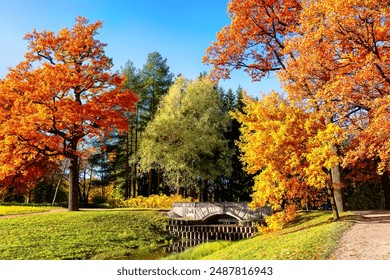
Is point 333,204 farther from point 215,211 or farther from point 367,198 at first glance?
point 367,198

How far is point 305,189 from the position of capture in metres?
14.4

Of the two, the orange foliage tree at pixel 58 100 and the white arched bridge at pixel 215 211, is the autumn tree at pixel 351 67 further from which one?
the orange foliage tree at pixel 58 100

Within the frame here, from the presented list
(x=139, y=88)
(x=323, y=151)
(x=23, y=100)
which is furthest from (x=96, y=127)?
(x=323, y=151)

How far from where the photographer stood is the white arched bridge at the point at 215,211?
21750mm

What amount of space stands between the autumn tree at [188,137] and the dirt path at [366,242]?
632 inches

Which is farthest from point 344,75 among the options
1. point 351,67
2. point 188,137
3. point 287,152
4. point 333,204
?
point 188,137

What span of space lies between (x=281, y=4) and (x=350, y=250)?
13.2 meters

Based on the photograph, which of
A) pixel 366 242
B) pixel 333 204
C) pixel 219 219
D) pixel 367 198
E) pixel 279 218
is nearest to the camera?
pixel 366 242

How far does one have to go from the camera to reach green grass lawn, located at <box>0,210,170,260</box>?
1458 centimetres

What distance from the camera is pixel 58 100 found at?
22.0m

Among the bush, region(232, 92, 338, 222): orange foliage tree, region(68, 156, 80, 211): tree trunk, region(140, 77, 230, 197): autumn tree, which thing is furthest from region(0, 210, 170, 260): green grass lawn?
the bush

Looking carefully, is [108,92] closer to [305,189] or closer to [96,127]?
[96,127]

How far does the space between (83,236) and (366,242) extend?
11.6m

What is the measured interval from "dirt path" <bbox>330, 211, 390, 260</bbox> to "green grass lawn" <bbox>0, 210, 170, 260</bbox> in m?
8.70
